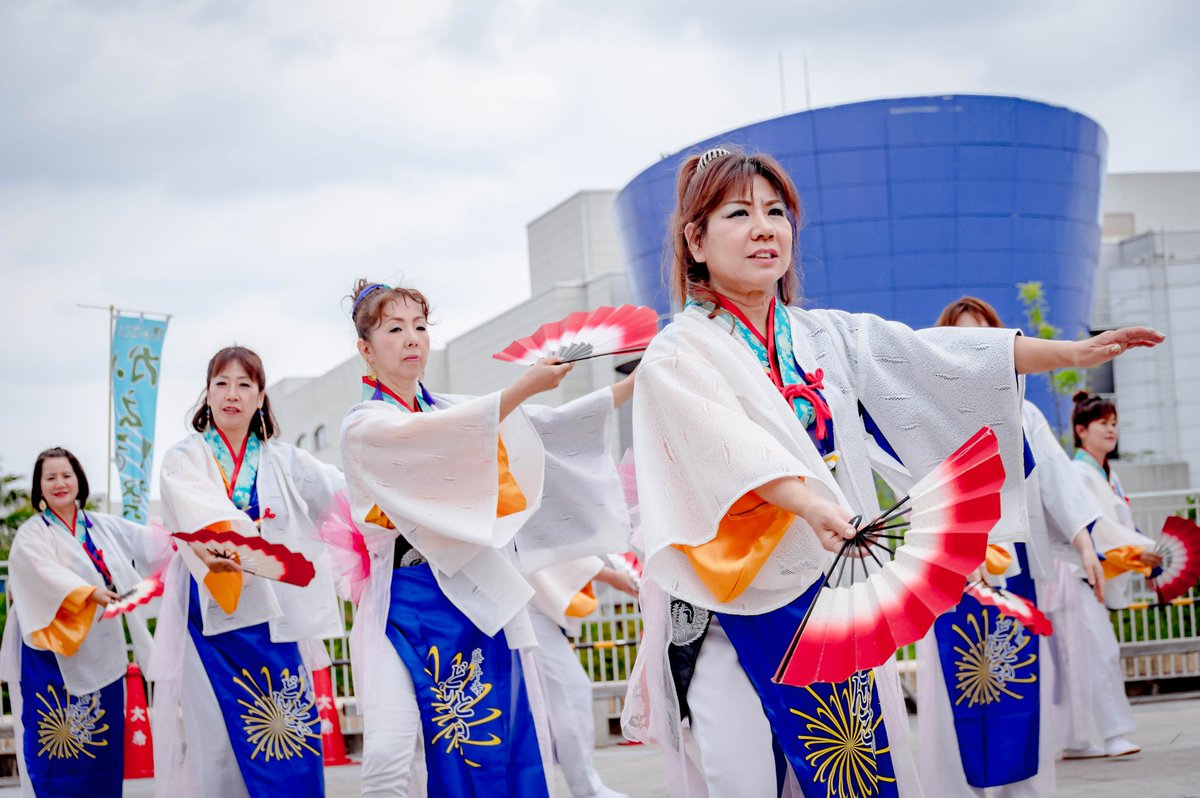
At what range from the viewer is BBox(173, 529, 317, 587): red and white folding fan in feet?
16.6

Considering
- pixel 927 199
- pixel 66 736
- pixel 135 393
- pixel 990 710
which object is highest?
pixel 927 199

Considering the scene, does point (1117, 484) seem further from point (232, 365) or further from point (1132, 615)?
point (232, 365)

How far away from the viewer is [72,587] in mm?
6809

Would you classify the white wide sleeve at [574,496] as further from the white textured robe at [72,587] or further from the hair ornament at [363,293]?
the white textured robe at [72,587]

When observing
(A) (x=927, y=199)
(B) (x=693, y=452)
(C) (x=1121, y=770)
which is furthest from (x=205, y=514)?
(A) (x=927, y=199)

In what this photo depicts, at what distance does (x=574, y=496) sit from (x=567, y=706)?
2.02 m

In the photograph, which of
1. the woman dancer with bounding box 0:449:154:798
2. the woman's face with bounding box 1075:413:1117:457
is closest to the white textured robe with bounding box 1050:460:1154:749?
the woman's face with bounding box 1075:413:1117:457

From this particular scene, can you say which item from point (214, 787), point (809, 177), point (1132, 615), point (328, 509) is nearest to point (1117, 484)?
point (1132, 615)

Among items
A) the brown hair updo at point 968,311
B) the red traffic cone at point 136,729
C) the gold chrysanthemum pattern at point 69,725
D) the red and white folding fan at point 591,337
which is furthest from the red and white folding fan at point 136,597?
the brown hair updo at point 968,311

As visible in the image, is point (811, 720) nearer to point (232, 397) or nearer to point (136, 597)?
point (232, 397)

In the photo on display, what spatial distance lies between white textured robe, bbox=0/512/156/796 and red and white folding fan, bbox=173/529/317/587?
199 cm

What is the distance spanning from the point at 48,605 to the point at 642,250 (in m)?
24.9

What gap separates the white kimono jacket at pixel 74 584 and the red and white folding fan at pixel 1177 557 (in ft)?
16.1

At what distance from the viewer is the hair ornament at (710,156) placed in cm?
321
